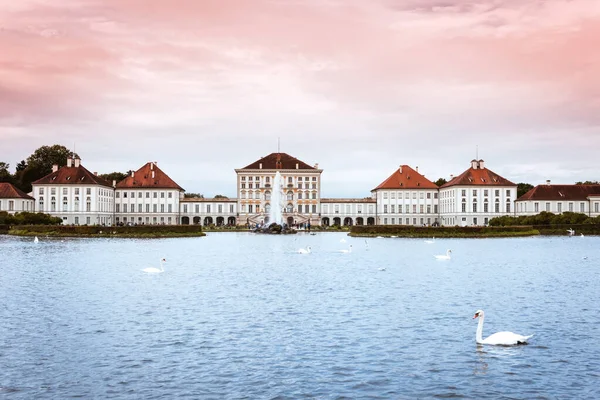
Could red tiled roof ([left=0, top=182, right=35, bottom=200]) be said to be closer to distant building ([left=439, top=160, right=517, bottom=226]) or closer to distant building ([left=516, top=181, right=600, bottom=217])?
distant building ([left=439, top=160, right=517, bottom=226])

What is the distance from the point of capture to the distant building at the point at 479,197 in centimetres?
10419

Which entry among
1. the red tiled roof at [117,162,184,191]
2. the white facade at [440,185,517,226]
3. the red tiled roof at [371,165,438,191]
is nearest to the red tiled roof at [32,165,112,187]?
the red tiled roof at [117,162,184,191]

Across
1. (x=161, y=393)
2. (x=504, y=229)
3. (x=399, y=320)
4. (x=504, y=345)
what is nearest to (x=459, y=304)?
(x=399, y=320)

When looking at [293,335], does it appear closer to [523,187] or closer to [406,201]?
[406,201]

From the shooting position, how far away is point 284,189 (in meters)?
116

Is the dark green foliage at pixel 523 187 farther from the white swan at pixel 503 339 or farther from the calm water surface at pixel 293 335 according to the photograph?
the white swan at pixel 503 339

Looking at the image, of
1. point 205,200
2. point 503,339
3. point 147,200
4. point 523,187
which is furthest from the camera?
point 523,187

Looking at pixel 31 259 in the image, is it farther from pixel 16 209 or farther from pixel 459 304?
pixel 16 209

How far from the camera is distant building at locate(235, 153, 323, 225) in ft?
378

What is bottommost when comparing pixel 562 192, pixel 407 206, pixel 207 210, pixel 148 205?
pixel 207 210

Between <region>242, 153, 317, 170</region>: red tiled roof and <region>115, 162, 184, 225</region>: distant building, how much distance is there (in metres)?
14.2

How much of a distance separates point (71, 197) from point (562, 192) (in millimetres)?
76930

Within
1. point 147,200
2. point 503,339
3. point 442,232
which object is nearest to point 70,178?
point 147,200

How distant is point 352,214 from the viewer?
382ft
